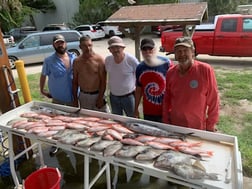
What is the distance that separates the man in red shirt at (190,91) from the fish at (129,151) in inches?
26.2

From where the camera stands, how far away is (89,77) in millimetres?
3629

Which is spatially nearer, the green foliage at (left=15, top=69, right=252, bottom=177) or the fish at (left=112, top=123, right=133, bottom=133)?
the fish at (left=112, top=123, right=133, bottom=133)

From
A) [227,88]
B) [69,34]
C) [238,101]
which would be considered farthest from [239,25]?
[69,34]

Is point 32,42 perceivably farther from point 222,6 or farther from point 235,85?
point 222,6

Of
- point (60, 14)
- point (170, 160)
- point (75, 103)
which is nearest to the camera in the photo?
point (170, 160)

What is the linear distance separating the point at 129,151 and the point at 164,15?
12.3 ft

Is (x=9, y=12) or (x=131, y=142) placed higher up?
(x=9, y=12)

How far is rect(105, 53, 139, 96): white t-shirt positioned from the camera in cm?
342

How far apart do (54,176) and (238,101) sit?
4.72m

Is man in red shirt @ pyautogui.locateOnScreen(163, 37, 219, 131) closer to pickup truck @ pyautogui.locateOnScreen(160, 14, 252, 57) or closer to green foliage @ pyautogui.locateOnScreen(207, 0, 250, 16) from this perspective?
pickup truck @ pyautogui.locateOnScreen(160, 14, 252, 57)

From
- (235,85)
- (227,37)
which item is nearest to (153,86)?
(235,85)

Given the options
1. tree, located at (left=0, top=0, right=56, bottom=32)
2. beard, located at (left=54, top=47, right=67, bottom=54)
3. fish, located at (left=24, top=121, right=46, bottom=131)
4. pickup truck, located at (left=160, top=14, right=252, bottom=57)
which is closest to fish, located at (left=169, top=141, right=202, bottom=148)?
fish, located at (left=24, top=121, right=46, bottom=131)

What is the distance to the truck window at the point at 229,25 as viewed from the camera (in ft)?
32.5

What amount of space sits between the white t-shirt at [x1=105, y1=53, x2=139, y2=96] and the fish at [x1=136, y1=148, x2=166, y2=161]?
146cm
